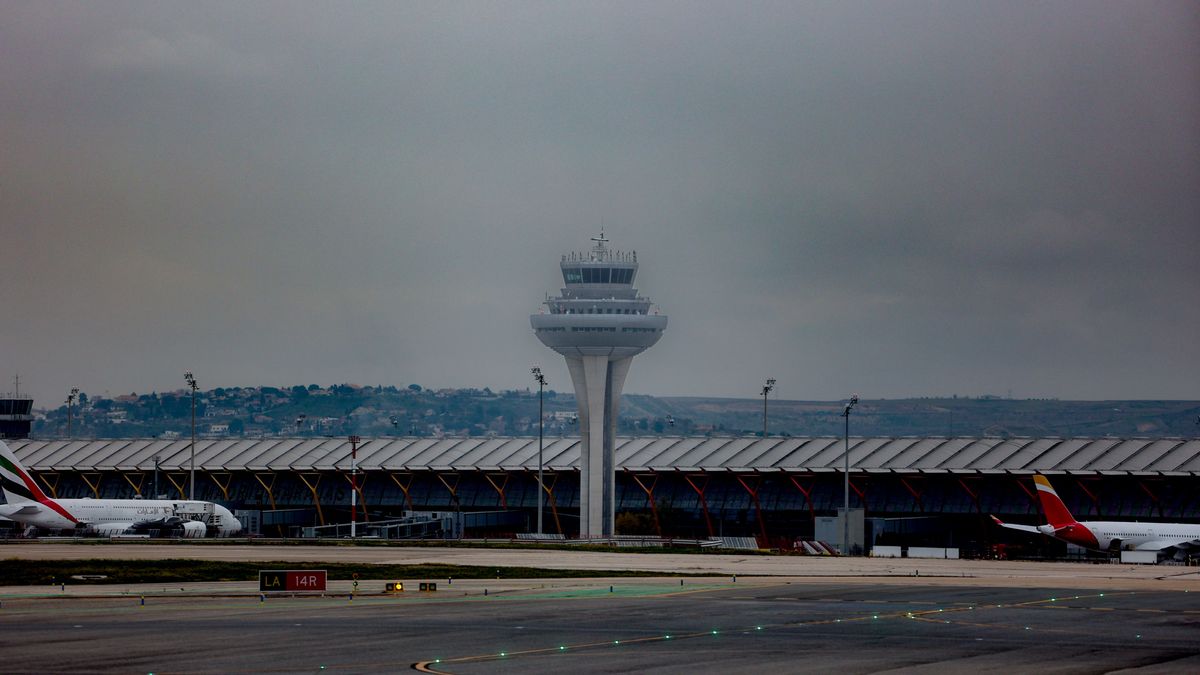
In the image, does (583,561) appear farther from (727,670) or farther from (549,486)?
(549,486)

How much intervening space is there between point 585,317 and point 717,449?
2030 centimetres

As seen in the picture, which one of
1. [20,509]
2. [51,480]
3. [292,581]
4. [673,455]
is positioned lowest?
[292,581]

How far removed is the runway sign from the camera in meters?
59.3

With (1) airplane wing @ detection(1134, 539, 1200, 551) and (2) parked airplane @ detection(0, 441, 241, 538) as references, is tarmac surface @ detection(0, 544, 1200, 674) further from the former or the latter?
(2) parked airplane @ detection(0, 441, 241, 538)

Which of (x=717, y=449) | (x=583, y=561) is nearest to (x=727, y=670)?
(x=583, y=561)

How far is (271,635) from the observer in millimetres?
43344

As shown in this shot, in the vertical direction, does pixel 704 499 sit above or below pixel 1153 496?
below

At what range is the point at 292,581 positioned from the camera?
197 ft

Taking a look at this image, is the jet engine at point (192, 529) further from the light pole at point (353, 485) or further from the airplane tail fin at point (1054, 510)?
the airplane tail fin at point (1054, 510)

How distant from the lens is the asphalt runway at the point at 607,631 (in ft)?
123

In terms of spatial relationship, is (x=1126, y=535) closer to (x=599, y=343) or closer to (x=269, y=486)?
(x=599, y=343)

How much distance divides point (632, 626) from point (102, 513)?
280 feet

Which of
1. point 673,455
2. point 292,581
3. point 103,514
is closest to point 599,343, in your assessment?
point 673,455

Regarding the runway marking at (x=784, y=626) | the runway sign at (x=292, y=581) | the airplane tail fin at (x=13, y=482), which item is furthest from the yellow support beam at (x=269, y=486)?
the runway marking at (x=784, y=626)
